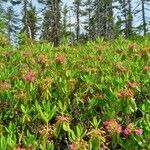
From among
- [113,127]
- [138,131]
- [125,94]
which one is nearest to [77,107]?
[125,94]

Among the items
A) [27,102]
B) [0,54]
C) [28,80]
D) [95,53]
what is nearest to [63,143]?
[27,102]

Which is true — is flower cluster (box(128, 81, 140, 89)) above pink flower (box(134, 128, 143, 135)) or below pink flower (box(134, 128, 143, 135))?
above

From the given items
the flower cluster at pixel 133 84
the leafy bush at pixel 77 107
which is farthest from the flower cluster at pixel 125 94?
the flower cluster at pixel 133 84

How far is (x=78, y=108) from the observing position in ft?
15.1

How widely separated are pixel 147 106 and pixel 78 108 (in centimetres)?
82

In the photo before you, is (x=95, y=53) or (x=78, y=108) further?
(x=95, y=53)

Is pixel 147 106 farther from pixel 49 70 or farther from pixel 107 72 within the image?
pixel 49 70

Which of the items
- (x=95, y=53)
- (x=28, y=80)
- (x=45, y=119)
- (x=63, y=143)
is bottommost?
(x=63, y=143)

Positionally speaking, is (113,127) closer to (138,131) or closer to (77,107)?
(138,131)

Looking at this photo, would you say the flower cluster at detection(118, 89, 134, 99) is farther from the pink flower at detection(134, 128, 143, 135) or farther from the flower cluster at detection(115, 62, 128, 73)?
the flower cluster at detection(115, 62, 128, 73)

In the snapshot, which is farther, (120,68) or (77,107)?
(120,68)

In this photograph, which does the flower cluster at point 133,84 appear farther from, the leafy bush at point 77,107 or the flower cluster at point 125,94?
the flower cluster at point 125,94

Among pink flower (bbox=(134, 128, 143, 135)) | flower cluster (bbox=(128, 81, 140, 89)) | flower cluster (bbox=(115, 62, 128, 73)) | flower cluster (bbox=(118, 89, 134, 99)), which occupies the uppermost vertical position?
flower cluster (bbox=(115, 62, 128, 73))

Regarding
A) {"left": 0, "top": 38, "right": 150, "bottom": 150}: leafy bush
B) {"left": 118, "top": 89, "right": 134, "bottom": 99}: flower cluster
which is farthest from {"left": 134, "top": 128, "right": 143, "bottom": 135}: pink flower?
{"left": 118, "top": 89, "right": 134, "bottom": 99}: flower cluster
